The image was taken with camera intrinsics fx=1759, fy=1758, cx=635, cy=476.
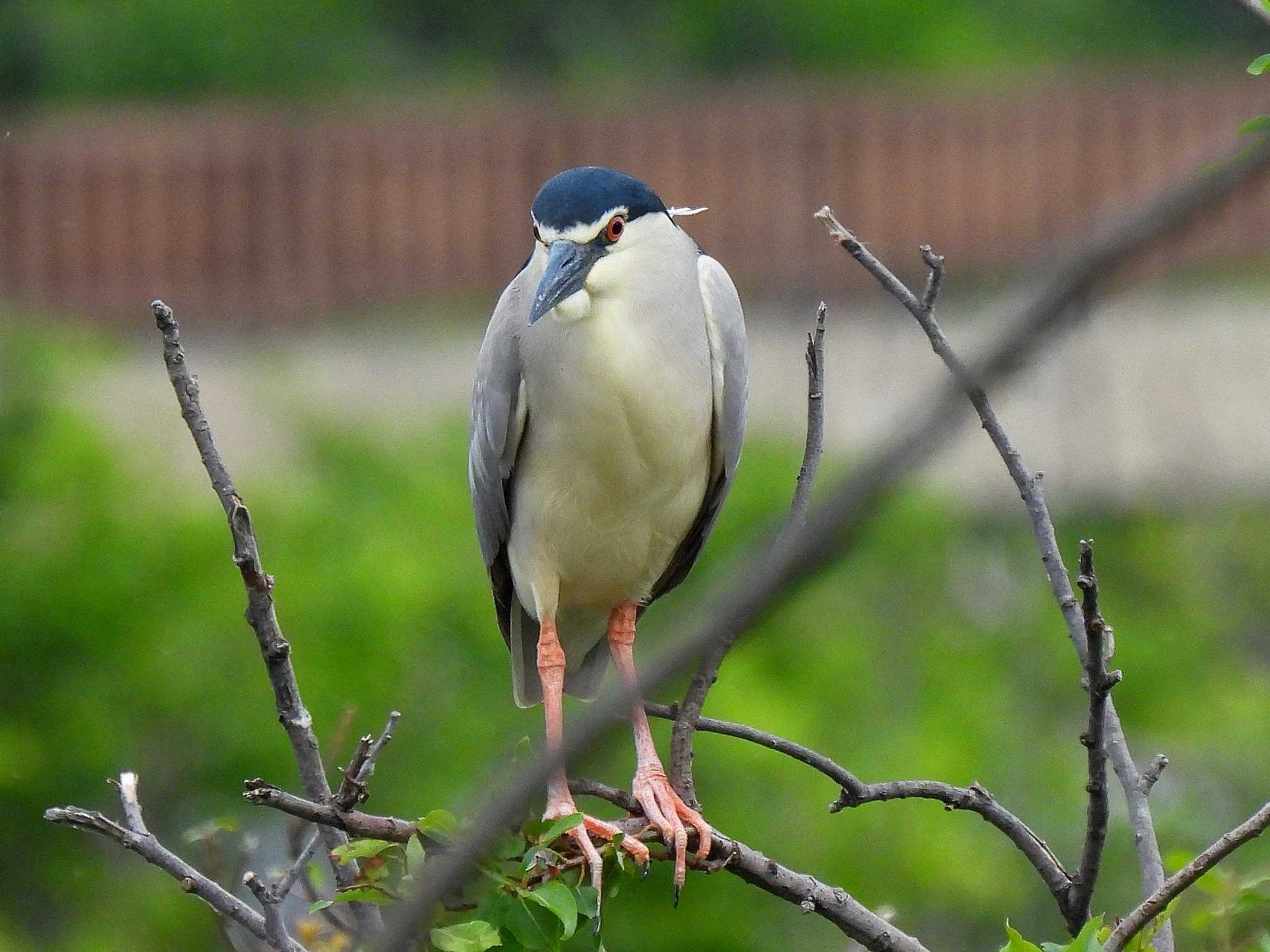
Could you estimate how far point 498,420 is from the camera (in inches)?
115

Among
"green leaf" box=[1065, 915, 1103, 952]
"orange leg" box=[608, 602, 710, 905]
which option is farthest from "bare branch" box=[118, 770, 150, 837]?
"green leaf" box=[1065, 915, 1103, 952]

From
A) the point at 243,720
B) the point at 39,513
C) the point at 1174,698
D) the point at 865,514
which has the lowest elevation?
the point at 1174,698

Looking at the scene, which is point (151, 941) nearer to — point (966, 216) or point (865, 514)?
point (865, 514)

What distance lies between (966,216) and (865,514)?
11.0 m

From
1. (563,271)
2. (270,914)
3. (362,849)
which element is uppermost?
(563,271)

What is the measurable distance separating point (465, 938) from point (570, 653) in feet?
5.48

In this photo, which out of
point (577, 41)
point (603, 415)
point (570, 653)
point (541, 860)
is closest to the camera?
point (541, 860)

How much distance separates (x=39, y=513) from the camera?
5.81 metres

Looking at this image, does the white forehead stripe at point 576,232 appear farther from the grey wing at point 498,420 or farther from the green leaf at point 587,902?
the green leaf at point 587,902

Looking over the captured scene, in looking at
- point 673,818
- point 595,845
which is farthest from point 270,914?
point 673,818

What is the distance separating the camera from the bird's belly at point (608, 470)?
2.76 metres

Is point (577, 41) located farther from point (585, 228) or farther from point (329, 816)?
point (329, 816)

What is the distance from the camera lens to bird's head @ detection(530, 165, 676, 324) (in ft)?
8.61

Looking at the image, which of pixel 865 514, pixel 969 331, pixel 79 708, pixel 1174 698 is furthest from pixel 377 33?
pixel 865 514
